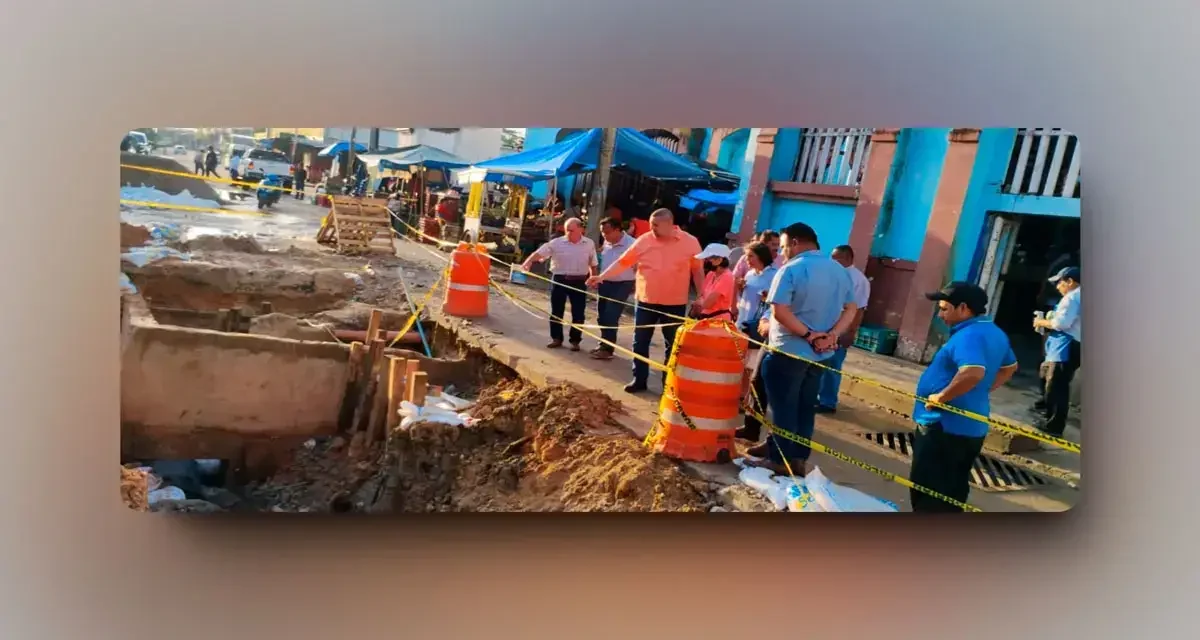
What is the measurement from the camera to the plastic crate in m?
2.51

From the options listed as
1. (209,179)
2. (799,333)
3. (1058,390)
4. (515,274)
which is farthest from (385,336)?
(1058,390)

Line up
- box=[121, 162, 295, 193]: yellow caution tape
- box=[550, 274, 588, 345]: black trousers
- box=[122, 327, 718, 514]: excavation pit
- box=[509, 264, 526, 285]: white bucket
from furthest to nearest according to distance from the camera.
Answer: box=[550, 274, 588, 345]: black trousers, box=[509, 264, 526, 285]: white bucket, box=[122, 327, 718, 514]: excavation pit, box=[121, 162, 295, 193]: yellow caution tape

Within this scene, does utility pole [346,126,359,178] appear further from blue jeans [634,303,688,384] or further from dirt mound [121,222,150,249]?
blue jeans [634,303,688,384]

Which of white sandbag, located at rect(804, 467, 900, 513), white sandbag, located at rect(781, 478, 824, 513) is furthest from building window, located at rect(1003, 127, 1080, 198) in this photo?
white sandbag, located at rect(781, 478, 824, 513)

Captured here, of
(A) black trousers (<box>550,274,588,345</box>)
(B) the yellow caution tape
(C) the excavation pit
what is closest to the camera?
(B) the yellow caution tape

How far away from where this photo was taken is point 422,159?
91.8 inches

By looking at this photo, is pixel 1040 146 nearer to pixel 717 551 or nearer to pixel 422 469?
pixel 717 551

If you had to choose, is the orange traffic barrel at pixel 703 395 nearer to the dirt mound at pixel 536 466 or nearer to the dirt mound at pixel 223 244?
the dirt mound at pixel 536 466

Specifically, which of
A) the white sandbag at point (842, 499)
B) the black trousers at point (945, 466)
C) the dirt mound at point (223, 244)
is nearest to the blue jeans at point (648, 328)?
the white sandbag at point (842, 499)

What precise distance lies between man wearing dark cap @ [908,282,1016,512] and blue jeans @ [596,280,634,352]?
3.42ft

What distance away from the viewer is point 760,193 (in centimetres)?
242
